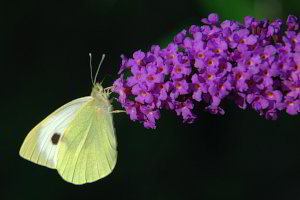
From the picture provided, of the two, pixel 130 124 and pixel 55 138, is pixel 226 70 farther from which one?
pixel 130 124

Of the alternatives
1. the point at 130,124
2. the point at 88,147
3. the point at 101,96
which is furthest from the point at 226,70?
the point at 130,124

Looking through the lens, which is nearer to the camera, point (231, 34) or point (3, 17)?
point (231, 34)

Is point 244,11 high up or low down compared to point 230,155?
up

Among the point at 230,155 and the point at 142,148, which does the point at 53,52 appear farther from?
the point at 230,155

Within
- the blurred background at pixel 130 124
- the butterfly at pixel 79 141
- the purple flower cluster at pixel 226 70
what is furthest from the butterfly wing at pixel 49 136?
the blurred background at pixel 130 124

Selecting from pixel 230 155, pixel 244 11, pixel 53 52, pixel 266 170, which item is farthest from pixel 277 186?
pixel 53 52

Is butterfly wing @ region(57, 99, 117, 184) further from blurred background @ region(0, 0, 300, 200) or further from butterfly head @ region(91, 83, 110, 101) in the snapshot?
blurred background @ region(0, 0, 300, 200)

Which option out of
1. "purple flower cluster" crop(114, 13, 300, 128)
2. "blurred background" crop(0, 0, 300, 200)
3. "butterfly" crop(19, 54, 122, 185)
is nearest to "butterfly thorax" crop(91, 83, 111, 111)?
"butterfly" crop(19, 54, 122, 185)
